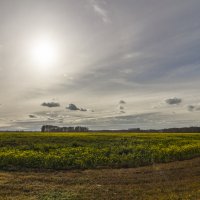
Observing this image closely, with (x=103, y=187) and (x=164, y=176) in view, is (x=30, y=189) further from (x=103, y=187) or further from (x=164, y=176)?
(x=164, y=176)

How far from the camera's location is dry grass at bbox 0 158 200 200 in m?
14.7

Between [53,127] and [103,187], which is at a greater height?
[53,127]

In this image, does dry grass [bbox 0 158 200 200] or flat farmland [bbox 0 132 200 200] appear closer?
dry grass [bbox 0 158 200 200]

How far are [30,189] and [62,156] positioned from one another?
10558mm

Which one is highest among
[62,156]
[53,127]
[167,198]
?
[53,127]

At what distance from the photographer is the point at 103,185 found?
58.3ft

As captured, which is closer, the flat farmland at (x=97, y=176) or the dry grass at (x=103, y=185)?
the dry grass at (x=103, y=185)

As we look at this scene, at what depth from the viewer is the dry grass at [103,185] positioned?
48.3 ft

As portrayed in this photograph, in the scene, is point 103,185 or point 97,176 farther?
point 97,176

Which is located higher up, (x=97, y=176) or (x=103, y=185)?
(x=97, y=176)

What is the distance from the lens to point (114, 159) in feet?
89.1

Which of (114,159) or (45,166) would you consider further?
(114,159)

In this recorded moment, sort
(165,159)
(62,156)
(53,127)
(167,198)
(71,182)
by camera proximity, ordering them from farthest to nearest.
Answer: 1. (53,127)
2. (165,159)
3. (62,156)
4. (71,182)
5. (167,198)

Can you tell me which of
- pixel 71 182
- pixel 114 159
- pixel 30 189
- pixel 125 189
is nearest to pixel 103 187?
pixel 125 189
